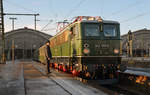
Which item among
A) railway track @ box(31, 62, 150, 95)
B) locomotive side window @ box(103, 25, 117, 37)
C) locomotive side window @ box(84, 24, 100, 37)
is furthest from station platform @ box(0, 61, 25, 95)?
locomotive side window @ box(103, 25, 117, 37)

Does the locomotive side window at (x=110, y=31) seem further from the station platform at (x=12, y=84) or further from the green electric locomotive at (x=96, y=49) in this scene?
the station platform at (x=12, y=84)

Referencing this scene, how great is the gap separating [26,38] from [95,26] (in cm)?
6502

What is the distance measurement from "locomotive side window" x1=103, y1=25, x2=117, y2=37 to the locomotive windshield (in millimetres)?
492

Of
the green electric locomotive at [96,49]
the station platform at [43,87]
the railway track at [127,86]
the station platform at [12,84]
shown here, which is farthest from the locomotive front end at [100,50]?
the station platform at [12,84]

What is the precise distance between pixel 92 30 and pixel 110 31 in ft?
3.67

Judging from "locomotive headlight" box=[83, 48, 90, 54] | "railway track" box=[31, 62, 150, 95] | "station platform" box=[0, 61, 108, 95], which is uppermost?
"locomotive headlight" box=[83, 48, 90, 54]

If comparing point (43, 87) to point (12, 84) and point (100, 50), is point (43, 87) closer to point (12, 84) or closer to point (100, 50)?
Answer: point (12, 84)

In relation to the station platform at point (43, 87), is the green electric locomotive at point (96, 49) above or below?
above

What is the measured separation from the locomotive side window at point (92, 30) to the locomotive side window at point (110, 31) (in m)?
0.49

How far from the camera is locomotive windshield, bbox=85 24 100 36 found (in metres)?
11.5

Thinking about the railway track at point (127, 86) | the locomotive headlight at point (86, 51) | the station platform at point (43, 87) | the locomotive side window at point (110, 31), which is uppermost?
the locomotive side window at point (110, 31)

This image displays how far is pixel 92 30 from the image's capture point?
11602mm

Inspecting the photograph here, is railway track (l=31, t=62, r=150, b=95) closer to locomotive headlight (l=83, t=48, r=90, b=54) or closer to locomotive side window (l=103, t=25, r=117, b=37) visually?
locomotive headlight (l=83, t=48, r=90, b=54)

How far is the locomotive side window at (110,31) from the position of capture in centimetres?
1173
